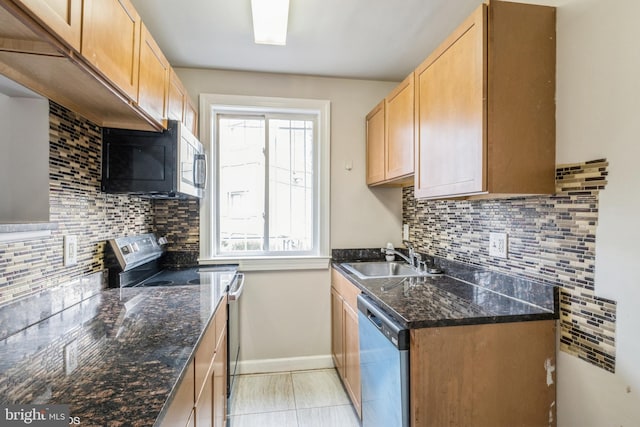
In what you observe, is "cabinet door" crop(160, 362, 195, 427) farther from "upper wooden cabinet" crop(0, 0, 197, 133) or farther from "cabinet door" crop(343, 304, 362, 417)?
"cabinet door" crop(343, 304, 362, 417)

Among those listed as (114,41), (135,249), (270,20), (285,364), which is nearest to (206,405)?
(135,249)

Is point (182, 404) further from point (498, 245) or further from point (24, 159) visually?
point (498, 245)

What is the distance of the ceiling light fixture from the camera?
1.62 m

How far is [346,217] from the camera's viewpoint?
268 cm

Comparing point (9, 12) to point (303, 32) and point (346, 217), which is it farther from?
point (346, 217)

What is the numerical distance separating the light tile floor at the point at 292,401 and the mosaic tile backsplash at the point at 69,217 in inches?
52.2

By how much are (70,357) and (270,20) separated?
1797 mm

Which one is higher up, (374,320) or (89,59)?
(89,59)

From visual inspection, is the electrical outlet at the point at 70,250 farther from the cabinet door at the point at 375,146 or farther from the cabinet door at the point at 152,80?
the cabinet door at the point at 375,146

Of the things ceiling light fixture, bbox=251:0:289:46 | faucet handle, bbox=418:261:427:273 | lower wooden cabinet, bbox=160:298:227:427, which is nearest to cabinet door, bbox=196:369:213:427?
lower wooden cabinet, bbox=160:298:227:427

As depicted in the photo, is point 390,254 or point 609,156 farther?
point 390,254

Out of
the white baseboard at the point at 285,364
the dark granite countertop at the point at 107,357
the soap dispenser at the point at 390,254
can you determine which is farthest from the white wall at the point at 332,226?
the dark granite countertop at the point at 107,357

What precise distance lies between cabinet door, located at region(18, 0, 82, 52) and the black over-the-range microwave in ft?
2.71

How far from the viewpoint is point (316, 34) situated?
1.99 meters
